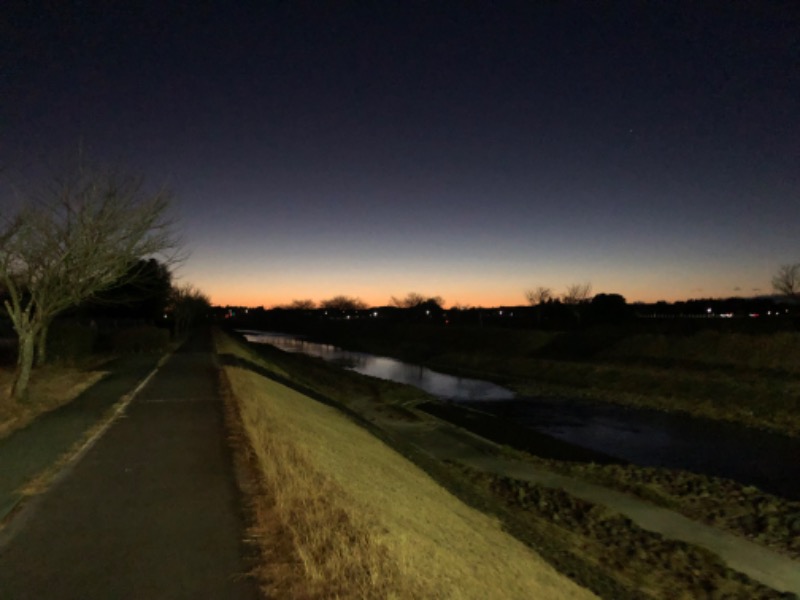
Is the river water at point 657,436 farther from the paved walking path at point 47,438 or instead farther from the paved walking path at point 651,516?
the paved walking path at point 47,438

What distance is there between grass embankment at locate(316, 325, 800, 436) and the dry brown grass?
77.6 ft

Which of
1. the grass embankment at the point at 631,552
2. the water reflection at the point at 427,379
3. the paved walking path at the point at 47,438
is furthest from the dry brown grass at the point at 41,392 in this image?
the water reflection at the point at 427,379

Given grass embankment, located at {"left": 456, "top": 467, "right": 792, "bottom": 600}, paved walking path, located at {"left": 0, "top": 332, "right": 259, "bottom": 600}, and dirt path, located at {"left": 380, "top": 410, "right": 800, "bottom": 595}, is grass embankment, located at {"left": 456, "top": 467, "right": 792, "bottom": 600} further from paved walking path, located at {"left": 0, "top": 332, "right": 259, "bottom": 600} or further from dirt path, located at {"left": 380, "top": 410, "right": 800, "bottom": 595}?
paved walking path, located at {"left": 0, "top": 332, "right": 259, "bottom": 600}

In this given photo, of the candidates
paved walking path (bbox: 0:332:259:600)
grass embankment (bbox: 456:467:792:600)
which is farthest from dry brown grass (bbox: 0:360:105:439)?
grass embankment (bbox: 456:467:792:600)

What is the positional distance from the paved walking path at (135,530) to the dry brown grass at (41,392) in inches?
123

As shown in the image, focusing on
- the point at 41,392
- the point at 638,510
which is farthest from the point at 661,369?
the point at 41,392

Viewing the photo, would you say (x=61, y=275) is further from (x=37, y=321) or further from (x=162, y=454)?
(x=162, y=454)

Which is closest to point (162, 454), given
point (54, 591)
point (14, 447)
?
point (14, 447)

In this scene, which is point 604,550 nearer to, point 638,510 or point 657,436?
point 638,510

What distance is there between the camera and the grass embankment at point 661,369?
25.8 metres

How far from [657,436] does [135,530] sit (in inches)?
810

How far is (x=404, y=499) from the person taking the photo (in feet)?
31.5

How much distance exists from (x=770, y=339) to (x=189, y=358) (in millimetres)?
31603

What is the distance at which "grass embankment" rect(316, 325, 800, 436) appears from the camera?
84.6 feet
